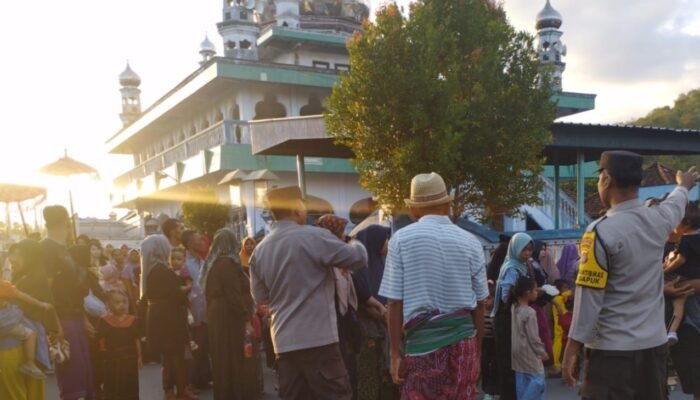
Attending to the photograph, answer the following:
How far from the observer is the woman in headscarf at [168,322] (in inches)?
268

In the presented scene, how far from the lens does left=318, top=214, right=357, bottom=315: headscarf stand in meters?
4.97

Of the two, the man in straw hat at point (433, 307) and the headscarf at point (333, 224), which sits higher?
the headscarf at point (333, 224)

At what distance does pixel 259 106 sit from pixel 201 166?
368 cm

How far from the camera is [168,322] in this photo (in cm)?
683

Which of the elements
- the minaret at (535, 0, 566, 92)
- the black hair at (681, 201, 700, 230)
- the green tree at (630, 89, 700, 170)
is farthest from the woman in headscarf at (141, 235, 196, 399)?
the green tree at (630, 89, 700, 170)

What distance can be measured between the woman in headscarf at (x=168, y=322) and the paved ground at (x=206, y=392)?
662mm

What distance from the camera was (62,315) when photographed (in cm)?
592

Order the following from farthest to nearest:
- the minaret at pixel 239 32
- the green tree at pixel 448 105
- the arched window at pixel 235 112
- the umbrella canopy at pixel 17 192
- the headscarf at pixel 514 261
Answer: the minaret at pixel 239 32 → the arched window at pixel 235 112 → the umbrella canopy at pixel 17 192 → the green tree at pixel 448 105 → the headscarf at pixel 514 261

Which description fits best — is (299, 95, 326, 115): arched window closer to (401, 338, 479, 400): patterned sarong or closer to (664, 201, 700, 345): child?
(664, 201, 700, 345): child

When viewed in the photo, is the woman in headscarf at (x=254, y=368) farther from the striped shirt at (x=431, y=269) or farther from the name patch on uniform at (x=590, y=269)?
the name patch on uniform at (x=590, y=269)

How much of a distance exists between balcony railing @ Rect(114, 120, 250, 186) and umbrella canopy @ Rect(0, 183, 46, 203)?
22.6 feet

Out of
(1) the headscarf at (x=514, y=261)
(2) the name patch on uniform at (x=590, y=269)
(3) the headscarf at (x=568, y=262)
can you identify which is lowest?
(3) the headscarf at (x=568, y=262)

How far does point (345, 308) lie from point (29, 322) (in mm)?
2737

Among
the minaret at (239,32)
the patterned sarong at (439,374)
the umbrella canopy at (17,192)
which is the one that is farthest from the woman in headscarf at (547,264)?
the minaret at (239,32)
